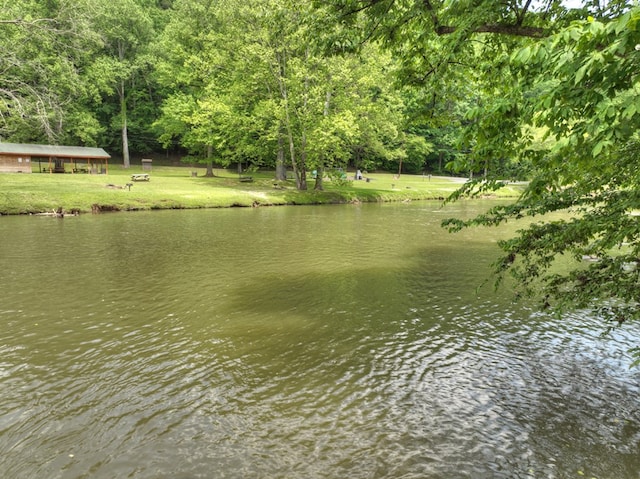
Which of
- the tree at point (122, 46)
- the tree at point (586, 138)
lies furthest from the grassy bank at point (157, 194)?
the tree at point (586, 138)

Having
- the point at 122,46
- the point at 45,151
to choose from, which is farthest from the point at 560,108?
the point at 122,46

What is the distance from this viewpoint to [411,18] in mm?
8055

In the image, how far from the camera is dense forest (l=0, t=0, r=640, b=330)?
12.6 feet

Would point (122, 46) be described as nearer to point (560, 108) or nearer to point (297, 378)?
point (297, 378)

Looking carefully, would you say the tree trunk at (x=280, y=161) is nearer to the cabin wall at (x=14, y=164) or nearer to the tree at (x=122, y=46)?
the tree at (x=122, y=46)

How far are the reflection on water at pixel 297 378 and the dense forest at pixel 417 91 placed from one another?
5.02 ft

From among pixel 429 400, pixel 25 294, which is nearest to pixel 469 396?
pixel 429 400

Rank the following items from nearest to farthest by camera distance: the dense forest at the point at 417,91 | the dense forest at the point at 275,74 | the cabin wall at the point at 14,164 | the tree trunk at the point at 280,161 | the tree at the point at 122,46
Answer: the dense forest at the point at 417,91 → the dense forest at the point at 275,74 → the tree trunk at the point at 280,161 → the cabin wall at the point at 14,164 → the tree at the point at 122,46

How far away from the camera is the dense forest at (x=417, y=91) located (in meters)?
3.84

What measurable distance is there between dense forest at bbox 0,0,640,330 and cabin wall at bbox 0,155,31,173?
829 cm

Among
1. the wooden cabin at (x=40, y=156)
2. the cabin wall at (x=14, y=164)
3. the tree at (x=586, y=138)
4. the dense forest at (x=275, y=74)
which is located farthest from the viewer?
the wooden cabin at (x=40, y=156)

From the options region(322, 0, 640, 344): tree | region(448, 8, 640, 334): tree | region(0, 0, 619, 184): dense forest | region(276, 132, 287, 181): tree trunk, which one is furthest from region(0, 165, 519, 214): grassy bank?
region(448, 8, 640, 334): tree

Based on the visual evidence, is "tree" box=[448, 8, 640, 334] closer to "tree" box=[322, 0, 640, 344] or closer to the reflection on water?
"tree" box=[322, 0, 640, 344]

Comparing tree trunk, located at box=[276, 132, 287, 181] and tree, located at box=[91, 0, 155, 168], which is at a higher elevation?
tree, located at box=[91, 0, 155, 168]
